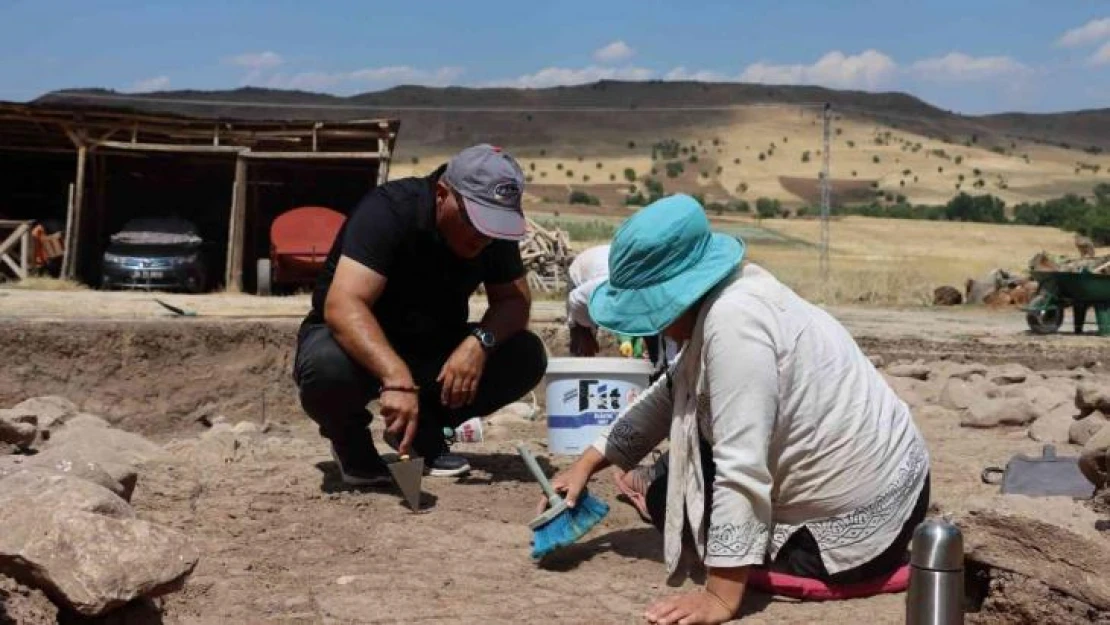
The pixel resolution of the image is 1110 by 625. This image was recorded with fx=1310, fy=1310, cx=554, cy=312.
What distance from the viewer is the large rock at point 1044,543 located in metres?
2.91

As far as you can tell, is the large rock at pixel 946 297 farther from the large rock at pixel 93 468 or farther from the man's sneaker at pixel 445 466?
the large rock at pixel 93 468

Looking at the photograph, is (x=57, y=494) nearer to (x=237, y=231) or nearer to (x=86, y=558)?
(x=86, y=558)

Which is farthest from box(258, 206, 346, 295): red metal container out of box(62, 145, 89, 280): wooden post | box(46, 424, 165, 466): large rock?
box(46, 424, 165, 466): large rock

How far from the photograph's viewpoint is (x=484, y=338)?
457cm

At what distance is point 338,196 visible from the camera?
2009 cm

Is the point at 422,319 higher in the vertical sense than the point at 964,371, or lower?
higher

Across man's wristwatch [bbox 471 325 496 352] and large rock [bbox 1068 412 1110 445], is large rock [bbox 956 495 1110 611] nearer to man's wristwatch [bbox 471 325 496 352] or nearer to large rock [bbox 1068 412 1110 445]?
man's wristwatch [bbox 471 325 496 352]

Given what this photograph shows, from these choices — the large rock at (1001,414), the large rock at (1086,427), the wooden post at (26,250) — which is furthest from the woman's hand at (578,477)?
the wooden post at (26,250)

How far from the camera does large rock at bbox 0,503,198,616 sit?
2859 mm

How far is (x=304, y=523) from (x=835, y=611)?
1753 millimetres

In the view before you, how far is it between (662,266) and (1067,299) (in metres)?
12.9

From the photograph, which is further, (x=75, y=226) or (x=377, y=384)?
(x=75, y=226)

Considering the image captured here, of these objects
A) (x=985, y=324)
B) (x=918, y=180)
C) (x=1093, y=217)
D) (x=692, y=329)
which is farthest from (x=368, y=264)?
(x=918, y=180)

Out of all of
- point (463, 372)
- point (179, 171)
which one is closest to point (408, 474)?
point (463, 372)
